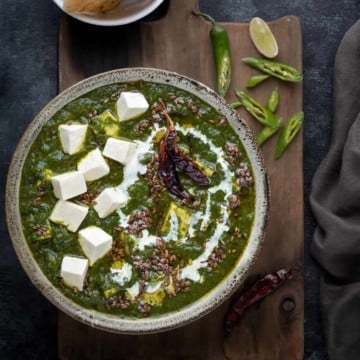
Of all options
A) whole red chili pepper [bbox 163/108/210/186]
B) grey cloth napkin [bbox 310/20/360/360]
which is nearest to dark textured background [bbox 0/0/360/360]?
grey cloth napkin [bbox 310/20/360/360]

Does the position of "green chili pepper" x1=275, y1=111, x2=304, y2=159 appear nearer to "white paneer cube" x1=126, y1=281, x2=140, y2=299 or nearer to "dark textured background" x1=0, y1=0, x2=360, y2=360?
"dark textured background" x1=0, y1=0, x2=360, y2=360

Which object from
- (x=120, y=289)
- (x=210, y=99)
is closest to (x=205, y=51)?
(x=210, y=99)

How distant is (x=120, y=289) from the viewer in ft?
11.5

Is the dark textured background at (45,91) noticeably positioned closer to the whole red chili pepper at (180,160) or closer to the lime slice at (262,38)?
the lime slice at (262,38)

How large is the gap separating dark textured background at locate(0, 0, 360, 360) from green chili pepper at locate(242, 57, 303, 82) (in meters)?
0.22

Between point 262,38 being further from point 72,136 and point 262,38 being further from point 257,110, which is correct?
point 72,136

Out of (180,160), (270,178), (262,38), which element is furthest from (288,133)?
(180,160)

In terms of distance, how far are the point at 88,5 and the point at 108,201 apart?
3.12 ft

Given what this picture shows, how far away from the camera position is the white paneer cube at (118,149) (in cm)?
342

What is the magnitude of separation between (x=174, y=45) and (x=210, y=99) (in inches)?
18.2

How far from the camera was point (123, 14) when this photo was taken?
3709 millimetres

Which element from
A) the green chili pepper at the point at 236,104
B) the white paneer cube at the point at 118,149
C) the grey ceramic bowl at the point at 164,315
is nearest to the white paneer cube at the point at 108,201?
the white paneer cube at the point at 118,149

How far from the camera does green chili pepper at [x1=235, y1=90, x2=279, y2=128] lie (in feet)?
12.4

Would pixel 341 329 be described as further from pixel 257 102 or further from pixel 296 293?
pixel 257 102
